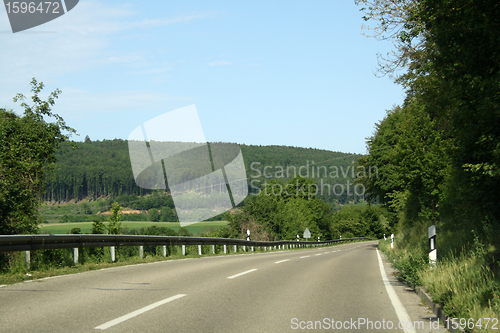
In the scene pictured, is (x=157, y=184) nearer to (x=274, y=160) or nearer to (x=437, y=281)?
(x=437, y=281)

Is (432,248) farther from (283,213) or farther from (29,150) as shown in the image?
(283,213)

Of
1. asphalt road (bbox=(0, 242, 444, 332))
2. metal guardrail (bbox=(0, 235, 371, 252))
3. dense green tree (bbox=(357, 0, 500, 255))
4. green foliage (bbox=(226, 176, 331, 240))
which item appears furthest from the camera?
green foliage (bbox=(226, 176, 331, 240))

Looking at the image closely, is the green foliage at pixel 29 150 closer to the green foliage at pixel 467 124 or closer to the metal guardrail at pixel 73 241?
the metal guardrail at pixel 73 241

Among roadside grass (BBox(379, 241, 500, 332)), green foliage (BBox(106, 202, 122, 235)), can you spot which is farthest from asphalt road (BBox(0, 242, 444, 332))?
green foliage (BBox(106, 202, 122, 235))

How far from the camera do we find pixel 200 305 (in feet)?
23.7

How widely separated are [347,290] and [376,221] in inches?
5734

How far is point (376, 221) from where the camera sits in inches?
5861

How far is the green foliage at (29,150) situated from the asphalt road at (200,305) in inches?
431

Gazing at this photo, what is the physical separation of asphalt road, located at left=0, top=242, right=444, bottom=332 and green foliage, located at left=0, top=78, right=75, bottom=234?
11.0 meters

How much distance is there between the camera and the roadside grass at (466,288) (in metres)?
5.62

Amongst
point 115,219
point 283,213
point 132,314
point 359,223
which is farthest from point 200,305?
point 359,223

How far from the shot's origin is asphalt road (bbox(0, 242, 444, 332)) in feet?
19.3

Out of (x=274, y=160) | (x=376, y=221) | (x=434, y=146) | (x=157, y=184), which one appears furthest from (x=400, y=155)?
(x=274, y=160)

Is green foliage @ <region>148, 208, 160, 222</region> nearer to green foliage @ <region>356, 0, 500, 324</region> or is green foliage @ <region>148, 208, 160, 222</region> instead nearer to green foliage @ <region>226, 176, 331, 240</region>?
green foliage @ <region>226, 176, 331, 240</region>
